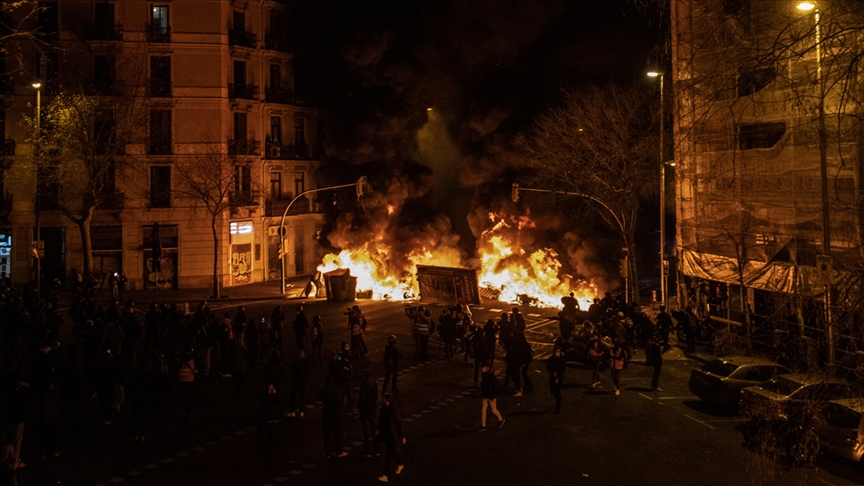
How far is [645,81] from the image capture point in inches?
1388

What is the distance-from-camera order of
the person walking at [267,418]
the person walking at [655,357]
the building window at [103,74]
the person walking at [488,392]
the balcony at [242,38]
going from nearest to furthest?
the person walking at [267,418] → the person walking at [488,392] → the person walking at [655,357] → the building window at [103,74] → the balcony at [242,38]

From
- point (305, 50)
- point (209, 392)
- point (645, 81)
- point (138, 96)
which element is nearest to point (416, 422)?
point (209, 392)

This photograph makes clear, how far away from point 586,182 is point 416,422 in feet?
62.7

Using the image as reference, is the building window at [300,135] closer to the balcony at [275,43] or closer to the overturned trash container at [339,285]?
the balcony at [275,43]

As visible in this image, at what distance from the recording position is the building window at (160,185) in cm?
3853

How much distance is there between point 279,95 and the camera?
143 feet

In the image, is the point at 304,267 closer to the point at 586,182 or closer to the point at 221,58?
the point at 221,58

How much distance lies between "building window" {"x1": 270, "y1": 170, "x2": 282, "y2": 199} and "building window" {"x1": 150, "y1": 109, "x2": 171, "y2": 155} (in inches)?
285

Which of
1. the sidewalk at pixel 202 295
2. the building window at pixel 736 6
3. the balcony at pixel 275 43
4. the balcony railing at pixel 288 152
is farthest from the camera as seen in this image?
the balcony railing at pixel 288 152

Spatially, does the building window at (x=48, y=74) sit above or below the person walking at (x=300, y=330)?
above

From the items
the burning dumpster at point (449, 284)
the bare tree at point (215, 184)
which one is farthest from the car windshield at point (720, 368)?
the bare tree at point (215, 184)

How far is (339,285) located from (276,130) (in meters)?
14.6

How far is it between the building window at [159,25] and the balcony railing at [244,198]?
31.6ft

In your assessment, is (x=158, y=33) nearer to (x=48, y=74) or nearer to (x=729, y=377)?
(x=48, y=74)
